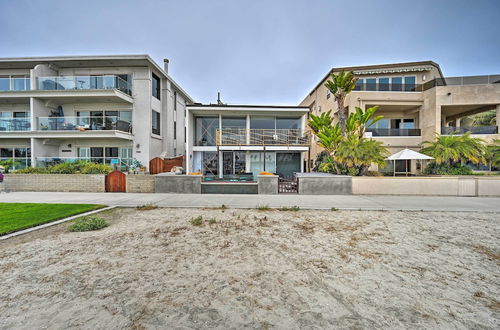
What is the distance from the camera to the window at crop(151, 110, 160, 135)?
19.8m

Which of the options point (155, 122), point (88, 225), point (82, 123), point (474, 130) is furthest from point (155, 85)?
point (474, 130)

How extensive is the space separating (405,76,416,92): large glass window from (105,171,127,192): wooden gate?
85.1ft

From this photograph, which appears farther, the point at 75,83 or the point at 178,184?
the point at 75,83

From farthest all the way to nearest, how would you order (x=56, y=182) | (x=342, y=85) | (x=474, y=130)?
(x=474, y=130) < (x=342, y=85) < (x=56, y=182)

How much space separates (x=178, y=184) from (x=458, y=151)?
736 inches

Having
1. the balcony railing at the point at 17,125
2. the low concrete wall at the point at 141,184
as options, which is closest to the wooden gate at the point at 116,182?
the low concrete wall at the point at 141,184

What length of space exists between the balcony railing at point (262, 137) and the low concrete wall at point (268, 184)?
21.9 feet

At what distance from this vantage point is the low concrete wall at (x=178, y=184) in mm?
12398

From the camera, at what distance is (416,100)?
65.3 feet

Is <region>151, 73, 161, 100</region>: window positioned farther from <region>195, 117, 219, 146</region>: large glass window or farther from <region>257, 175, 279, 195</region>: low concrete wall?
<region>257, 175, 279, 195</region>: low concrete wall

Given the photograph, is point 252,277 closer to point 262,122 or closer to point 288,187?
point 288,187

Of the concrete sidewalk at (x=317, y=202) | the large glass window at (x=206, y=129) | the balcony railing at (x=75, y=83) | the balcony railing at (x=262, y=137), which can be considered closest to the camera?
the concrete sidewalk at (x=317, y=202)

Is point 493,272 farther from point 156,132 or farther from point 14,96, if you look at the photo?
point 14,96

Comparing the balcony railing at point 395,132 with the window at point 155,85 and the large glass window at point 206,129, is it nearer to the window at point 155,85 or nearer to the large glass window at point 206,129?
the large glass window at point 206,129
